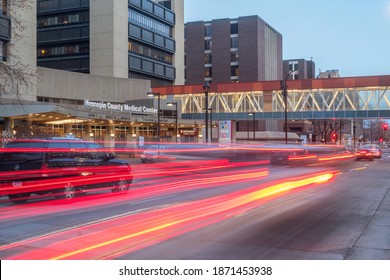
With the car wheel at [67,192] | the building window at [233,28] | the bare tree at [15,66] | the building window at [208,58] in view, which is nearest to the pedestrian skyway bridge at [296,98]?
the building window at [208,58]

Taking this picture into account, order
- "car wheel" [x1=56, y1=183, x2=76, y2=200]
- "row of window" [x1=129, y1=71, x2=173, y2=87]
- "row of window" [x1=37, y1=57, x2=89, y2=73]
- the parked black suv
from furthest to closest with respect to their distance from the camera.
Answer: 1. "row of window" [x1=129, y1=71, x2=173, y2=87]
2. "row of window" [x1=37, y1=57, x2=89, y2=73]
3. "car wheel" [x1=56, y1=183, x2=76, y2=200]
4. the parked black suv

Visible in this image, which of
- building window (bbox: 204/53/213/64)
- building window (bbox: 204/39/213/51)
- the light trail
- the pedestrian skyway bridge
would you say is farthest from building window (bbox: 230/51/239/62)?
the light trail

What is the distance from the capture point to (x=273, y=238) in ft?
29.7

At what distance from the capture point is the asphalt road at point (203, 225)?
794 cm

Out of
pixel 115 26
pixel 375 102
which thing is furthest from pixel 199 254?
pixel 115 26

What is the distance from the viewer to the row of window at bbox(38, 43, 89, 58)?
269 feet

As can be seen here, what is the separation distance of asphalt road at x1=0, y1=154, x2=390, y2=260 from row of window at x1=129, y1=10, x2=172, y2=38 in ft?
231

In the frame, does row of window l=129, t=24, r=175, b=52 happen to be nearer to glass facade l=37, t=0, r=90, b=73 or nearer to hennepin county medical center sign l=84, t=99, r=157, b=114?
glass facade l=37, t=0, r=90, b=73

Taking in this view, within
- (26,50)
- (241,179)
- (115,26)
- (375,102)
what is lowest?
(241,179)

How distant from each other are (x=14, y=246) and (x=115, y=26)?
240ft

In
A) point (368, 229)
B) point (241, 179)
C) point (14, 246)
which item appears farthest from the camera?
point (241, 179)

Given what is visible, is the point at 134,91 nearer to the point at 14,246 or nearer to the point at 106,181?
the point at 106,181

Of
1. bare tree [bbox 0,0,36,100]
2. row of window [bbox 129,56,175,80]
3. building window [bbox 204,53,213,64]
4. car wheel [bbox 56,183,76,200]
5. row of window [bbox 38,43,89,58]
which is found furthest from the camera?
building window [bbox 204,53,213,64]

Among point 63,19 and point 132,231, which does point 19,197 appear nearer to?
point 132,231
